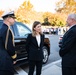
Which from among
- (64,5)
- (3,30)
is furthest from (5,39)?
(64,5)

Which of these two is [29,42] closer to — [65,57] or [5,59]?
[65,57]

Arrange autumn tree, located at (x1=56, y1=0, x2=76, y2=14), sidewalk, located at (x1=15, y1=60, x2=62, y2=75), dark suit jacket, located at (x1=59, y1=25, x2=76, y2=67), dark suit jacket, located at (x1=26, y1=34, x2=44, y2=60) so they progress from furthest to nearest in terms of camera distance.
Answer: autumn tree, located at (x1=56, y1=0, x2=76, y2=14) < sidewalk, located at (x1=15, y1=60, x2=62, y2=75) < dark suit jacket, located at (x1=26, y1=34, x2=44, y2=60) < dark suit jacket, located at (x1=59, y1=25, x2=76, y2=67)

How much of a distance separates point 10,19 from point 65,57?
1.28 meters

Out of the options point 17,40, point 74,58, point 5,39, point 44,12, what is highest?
point 5,39

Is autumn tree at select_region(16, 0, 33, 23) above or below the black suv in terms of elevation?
below

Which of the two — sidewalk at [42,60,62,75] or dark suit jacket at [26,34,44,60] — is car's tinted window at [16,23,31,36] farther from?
dark suit jacket at [26,34,44,60]

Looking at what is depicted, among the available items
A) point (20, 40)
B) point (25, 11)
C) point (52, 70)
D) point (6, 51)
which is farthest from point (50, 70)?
point (25, 11)

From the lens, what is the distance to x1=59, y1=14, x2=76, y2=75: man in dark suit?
4.68m

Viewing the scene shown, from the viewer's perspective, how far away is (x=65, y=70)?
481 centimetres

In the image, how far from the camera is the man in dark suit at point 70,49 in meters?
4.68

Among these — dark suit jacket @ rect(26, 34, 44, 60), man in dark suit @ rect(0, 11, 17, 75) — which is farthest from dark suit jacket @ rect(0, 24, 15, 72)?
dark suit jacket @ rect(26, 34, 44, 60)

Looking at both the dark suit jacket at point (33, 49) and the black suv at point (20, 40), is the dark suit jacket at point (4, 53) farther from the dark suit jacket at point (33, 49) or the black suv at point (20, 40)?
the black suv at point (20, 40)

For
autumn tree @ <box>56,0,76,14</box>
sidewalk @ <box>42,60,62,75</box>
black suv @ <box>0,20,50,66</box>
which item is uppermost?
black suv @ <box>0,20,50,66</box>

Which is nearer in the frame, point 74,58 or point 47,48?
point 74,58
